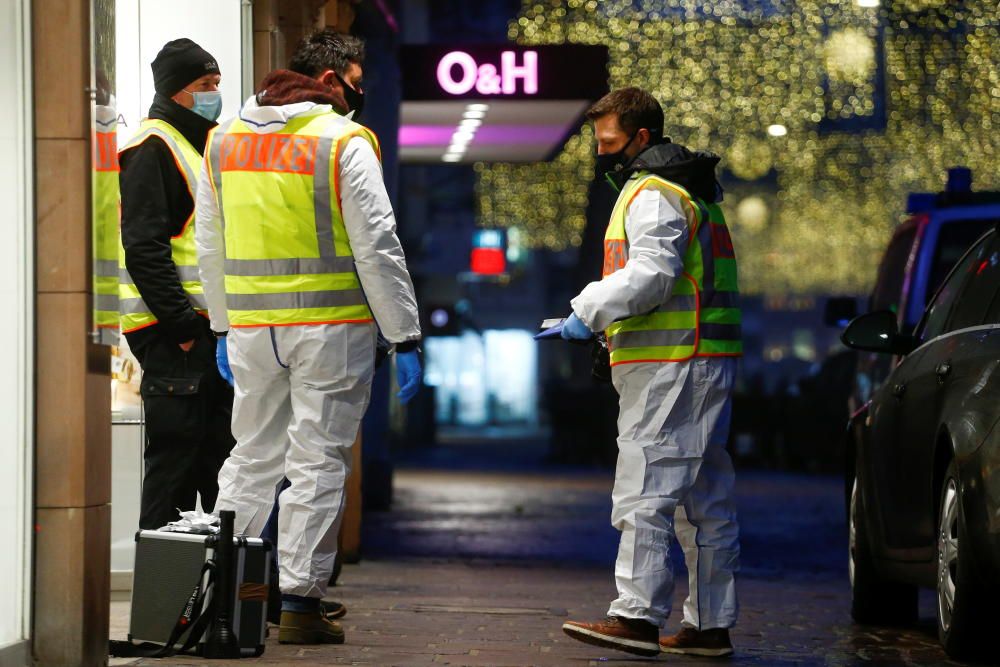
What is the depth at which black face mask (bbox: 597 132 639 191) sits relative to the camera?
21.4 feet

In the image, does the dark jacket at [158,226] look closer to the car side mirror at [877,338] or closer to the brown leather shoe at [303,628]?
the brown leather shoe at [303,628]

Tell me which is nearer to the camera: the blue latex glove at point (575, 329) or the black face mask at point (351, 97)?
the blue latex glove at point (575, 329)

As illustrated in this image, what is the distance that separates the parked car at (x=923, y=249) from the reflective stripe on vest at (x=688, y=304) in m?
5.14

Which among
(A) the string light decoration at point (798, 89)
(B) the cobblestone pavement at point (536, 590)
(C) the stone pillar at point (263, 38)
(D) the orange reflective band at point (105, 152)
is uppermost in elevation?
(A) the string light decoration at point (798, 89)

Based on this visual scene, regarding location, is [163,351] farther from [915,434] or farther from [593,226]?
[593,226]

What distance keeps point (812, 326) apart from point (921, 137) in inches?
1483

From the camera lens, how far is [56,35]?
530cm

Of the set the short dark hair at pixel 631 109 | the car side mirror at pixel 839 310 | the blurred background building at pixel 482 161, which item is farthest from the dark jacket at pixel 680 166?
the car side mirror at pixel 839 310

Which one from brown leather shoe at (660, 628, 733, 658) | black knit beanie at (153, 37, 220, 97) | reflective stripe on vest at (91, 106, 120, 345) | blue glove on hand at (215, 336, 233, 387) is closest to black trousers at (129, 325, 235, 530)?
blue glove on hand at (215, 336, 233, 387)

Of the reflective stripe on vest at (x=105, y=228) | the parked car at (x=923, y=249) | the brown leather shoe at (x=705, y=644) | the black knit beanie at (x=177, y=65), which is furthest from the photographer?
the parked car at (x=923, y=249)

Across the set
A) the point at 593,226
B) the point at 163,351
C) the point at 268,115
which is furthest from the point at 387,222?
the point at 593,226

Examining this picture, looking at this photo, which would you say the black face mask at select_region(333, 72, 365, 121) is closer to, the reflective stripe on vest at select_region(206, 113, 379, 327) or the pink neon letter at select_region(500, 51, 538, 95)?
the reflective stripe on vest at select_region(206, 113, 379, 327)

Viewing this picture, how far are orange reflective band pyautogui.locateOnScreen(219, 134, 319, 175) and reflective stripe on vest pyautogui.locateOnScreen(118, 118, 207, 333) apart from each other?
1.37ft

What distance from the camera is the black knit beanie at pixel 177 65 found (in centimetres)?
680
